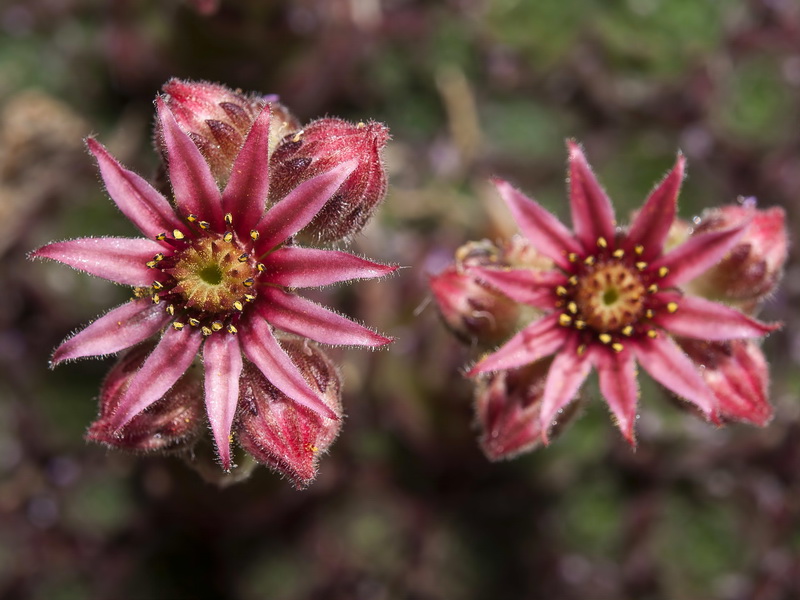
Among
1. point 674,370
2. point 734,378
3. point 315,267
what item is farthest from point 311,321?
point 734,378

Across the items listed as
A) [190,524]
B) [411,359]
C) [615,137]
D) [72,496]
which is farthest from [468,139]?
[72,496]

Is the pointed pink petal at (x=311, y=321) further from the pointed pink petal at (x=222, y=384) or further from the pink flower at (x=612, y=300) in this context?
the pink flower at (x=612, y=300)

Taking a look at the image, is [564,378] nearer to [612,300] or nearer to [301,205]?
[612,300]

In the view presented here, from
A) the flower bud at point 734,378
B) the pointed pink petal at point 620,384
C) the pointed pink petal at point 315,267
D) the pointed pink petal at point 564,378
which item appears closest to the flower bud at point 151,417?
the pointed pink petal at point 315,267

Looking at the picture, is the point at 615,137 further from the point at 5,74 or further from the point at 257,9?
the point at 5,74

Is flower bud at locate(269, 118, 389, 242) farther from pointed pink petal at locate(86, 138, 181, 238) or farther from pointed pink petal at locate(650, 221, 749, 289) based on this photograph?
pointed pink petal at locate(650, 221, 749, 289)

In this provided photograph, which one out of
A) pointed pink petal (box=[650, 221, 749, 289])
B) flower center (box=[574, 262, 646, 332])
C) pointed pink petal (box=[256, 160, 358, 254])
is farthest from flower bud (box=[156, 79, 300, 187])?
pointed pink petal (box=[650, 221, 749, 289])
